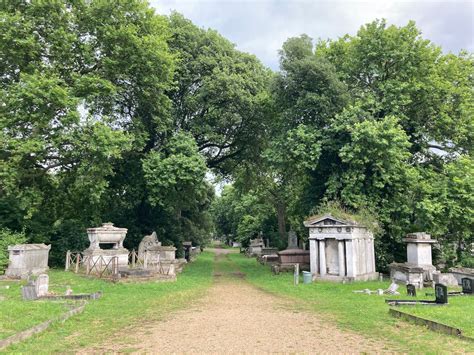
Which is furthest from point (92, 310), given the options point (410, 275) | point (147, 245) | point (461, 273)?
point (461, 273)

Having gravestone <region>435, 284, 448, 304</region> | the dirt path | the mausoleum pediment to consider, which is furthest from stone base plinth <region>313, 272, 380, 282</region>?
gravestone <region>435, 284, 448, 304</region>

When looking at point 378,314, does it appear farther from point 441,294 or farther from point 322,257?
point 322,257

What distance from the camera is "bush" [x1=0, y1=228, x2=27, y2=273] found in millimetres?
19172

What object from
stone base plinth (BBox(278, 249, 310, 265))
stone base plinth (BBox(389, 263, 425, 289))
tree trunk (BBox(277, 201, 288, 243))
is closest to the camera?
stone base plinth (BBox(389, 263, 425, 289))

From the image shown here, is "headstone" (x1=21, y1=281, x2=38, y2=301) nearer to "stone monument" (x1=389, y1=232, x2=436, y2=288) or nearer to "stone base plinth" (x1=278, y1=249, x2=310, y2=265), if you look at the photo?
"stone monument" (x1=389, y1=232, x2=436, y2=288)

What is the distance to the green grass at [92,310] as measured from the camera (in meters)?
8.57

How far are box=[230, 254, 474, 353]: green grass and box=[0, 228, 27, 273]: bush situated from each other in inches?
506

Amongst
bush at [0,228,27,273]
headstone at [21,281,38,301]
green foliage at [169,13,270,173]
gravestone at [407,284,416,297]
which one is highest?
green foliage at [169,13,270,173]

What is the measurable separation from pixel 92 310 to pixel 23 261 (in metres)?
9.67

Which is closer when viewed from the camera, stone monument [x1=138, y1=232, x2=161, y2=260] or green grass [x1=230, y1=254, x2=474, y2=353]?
green grass [x1=230, y1=254, x2=474, y2=353]

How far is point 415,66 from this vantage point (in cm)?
2473

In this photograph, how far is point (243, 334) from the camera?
30.6 ft

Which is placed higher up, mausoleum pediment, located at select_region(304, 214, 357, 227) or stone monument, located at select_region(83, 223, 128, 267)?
mausoleum pediment, located at select_region(304, 214, 357, 227)

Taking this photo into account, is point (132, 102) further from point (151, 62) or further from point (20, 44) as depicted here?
point (20, 44)
